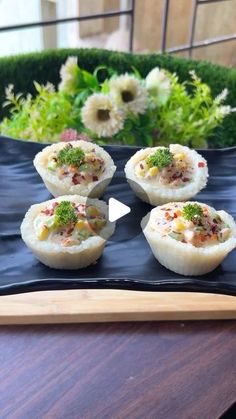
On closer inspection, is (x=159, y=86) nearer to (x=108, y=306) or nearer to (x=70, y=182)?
(x=70, y=182)

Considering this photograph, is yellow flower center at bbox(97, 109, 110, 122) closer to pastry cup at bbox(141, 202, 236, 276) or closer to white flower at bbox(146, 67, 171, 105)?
white flower at bbox(146, 67, 171, 105)

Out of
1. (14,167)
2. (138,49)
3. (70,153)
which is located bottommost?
(138,49)

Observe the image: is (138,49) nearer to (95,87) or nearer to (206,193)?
(95,87)

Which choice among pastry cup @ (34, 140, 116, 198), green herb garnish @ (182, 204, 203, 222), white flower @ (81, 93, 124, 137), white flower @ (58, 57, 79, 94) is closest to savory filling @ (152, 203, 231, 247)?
green herb garnish @ (182, 204, 203, 222)

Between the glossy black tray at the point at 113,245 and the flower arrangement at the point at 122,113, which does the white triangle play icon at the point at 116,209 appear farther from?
the flower arrangement at the point at 122,113

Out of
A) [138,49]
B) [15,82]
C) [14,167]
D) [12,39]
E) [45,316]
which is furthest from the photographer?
[138,49]

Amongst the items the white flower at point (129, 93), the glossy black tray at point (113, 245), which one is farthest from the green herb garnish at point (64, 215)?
the white flower at point (129, 93)

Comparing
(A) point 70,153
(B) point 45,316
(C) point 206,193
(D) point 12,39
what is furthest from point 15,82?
(B) point 45,316
